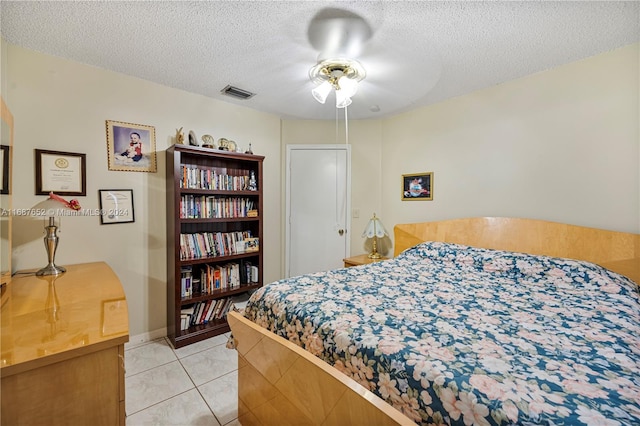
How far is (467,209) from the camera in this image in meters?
2.82

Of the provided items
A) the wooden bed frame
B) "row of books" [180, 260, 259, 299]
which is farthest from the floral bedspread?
"row of books" [180, 260, 259, 299]

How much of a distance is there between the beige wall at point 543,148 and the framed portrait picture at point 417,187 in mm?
67

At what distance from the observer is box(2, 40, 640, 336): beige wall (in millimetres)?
1988

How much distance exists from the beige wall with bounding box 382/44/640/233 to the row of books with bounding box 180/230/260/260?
193cm

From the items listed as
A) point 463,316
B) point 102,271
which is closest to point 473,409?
point 463,316

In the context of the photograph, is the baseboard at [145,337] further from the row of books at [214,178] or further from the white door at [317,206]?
the white door at [317,206]

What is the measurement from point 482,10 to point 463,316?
67.0 inches

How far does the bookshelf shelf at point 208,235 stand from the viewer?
8.09 ft

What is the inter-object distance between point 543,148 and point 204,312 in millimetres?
3421

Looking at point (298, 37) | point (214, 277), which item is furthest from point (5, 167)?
point (298, 37)

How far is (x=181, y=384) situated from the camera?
1.95 m

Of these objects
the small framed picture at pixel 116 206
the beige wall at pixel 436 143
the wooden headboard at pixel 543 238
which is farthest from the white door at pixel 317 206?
the small framed picture at pixel 116 206

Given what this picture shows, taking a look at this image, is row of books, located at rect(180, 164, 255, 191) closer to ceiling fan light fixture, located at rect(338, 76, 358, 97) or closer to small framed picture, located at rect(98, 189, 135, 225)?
small framed picture, located at rect(98, 189, 135, 225)

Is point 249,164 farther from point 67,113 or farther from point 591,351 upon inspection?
point 591,351
